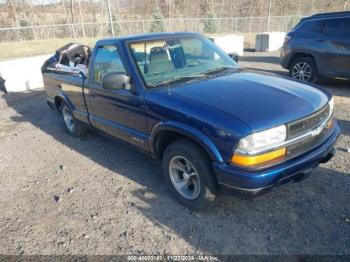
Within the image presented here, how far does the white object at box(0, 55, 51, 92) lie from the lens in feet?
32.2

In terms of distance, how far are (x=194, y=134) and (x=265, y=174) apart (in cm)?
73

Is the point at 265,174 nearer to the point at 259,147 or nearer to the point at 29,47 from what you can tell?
the point at 259,147

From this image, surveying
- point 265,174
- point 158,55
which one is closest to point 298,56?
point 158,55

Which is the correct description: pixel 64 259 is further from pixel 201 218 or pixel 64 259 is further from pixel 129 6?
pixel 129 6

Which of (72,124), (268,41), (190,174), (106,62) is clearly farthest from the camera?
(268,41)

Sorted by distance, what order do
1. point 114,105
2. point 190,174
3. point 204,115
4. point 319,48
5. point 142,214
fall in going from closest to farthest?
point 204,115 < point 190,174 < point 142,214 < point 114,105 < point 319,48

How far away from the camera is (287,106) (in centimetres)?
282

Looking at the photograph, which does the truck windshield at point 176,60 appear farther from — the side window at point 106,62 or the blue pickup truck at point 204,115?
the side window at point 106,62

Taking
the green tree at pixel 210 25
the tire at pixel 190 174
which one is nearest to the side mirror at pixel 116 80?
the tire at pixel 190 174

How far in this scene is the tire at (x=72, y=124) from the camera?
5.47 metres

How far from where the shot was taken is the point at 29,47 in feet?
63.8

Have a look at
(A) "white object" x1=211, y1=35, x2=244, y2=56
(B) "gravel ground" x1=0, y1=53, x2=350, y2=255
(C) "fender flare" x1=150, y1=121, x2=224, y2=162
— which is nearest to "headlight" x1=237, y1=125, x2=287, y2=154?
(C) "fender flare" x1=150, y1=121, x2=224, y2=162

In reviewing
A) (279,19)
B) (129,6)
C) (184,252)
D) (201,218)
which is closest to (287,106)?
(201,218)

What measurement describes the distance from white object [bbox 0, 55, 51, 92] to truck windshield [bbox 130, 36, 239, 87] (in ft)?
25.5
